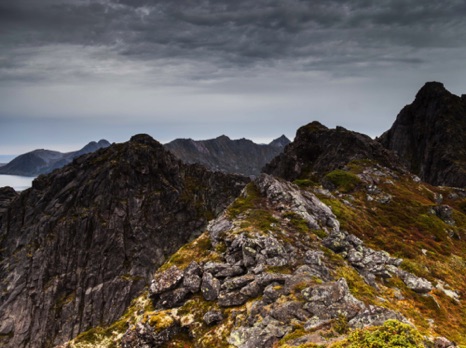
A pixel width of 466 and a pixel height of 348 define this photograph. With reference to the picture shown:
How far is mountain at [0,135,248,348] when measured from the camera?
156875 millimetres

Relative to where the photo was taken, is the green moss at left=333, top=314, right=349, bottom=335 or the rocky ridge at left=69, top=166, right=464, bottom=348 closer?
the green moss at left=333, top=314, right=349, bottom=335

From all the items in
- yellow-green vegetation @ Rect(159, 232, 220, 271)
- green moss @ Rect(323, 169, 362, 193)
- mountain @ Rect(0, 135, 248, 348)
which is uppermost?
green moss @ Rect(323, 169, 362, 193)

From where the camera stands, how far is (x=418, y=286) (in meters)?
42.3

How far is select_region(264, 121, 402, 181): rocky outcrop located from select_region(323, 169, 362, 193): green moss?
3619 cm

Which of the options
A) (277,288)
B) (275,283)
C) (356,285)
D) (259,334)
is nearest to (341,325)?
(259,334)

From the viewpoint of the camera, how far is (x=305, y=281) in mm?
30078

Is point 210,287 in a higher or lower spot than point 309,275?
lower

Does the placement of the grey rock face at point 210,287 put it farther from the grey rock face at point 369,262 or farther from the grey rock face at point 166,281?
the grey rock face at point 369,262

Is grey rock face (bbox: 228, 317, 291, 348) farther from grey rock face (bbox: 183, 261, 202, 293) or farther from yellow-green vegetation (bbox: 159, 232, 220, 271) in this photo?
yellow-green vegetation (bbox: 159, 232, 220, 271)

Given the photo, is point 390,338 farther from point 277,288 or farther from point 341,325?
point 277,288

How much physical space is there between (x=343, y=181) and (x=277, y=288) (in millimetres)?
59084

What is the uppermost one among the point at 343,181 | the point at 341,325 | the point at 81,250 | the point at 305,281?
the point at 343,181

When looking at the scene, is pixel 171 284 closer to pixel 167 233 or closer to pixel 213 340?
pixel 213 340

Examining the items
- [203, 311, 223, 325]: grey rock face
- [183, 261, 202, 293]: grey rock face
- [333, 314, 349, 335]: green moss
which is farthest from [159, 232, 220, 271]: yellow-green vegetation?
[333, 314, 349, 335]: green moss
